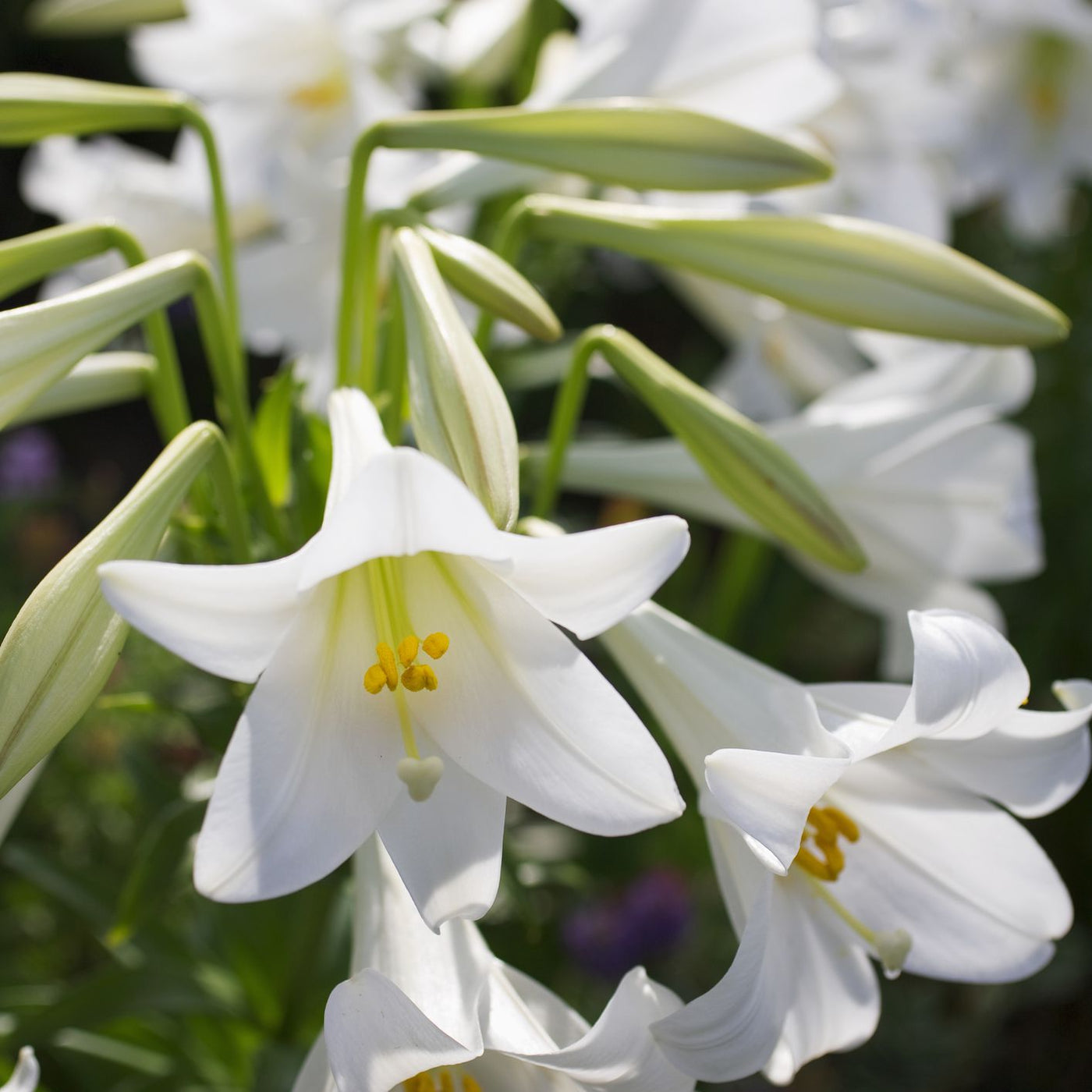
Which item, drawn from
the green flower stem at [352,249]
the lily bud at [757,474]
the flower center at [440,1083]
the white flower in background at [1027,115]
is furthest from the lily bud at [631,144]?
the white flower in background at [1027,115]

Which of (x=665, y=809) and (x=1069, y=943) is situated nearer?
(x=665, y=809)

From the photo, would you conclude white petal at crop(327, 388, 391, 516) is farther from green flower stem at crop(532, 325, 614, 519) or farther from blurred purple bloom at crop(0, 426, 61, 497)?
blurred purple bloom at crop(0, 426, 61, 497)

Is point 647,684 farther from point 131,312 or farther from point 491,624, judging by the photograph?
point 131,312

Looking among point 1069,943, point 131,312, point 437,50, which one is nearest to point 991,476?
point 131,312

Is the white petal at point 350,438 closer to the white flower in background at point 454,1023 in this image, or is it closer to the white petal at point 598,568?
the white petal at point 598,568

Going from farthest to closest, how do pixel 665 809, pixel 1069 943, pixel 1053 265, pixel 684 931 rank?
1. pixel 1053 265
2. pixel 1069 943
3. pixel 684 931
4. pixel 665 809

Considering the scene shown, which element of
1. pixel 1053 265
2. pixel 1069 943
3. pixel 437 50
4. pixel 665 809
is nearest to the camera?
pixel 665 809

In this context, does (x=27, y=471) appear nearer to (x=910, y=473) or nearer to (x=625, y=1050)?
(x=910, y=473)
